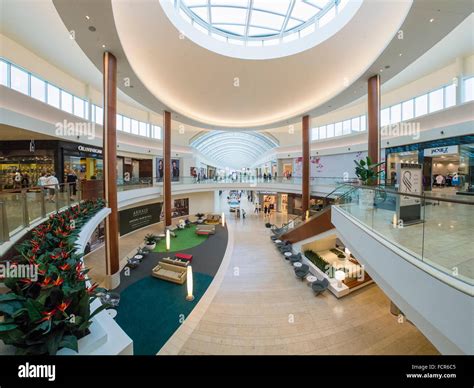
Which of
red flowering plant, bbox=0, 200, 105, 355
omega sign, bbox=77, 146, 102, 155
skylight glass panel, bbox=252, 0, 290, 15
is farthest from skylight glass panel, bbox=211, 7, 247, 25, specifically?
red flowering plant, bbox=0, 200, 105, 355

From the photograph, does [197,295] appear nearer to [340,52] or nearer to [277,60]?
[277,60]

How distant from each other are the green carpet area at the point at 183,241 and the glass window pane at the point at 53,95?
10.2 meters

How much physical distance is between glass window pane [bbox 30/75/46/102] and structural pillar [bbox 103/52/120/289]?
17.8 feet

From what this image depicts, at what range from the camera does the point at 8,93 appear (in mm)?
7984

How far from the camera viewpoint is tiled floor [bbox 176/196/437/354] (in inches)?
226

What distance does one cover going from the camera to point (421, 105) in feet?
42.9

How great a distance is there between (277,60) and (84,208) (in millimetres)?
11339

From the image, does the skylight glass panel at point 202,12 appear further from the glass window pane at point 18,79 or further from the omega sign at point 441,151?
the omega sign at point 441,151

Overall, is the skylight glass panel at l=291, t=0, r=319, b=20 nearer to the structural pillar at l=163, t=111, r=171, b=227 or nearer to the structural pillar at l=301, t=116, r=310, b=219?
the structural pillar at l=301, t=116, r=310, b=219

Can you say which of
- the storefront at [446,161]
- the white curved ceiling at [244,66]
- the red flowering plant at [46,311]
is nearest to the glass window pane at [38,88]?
the white curved ceiling at [244,66]

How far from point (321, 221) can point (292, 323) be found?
4.85m

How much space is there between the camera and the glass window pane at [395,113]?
1457cm

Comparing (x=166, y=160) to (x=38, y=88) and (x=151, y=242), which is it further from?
(x=38, y=88)
